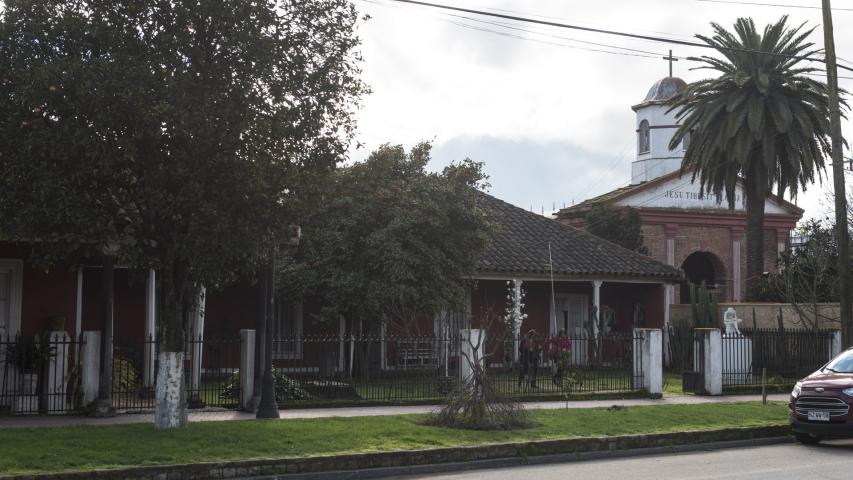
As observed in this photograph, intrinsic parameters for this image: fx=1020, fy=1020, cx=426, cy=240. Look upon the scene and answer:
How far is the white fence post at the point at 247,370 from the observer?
1747cm

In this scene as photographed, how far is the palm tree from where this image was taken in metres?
32.8

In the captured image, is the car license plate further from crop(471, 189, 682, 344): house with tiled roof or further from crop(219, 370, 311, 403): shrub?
crop(471, 189, 682, 344): house with tiled roof

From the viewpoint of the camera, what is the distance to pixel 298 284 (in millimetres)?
24469

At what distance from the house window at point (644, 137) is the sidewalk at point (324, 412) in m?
24.3

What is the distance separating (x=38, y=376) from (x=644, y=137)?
3456cm

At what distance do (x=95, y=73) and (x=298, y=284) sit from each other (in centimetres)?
1238

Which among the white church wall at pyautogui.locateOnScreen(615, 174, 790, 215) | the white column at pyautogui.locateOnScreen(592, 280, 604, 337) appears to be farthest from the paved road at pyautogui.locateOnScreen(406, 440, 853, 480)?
the white church wall at pyautogui.locateOnScreen(615, 174, 790, 215)

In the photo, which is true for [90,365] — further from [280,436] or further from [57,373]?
[280,436]

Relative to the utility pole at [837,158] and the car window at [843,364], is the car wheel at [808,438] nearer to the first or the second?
the car window at [843,364]

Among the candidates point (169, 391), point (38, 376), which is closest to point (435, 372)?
point (169, 391)

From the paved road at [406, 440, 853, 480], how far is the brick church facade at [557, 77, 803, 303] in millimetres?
23819

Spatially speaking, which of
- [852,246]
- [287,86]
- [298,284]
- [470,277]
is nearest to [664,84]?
[852,246]

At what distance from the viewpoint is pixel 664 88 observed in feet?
151

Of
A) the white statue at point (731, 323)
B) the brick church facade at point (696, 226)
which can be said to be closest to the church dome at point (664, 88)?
the brick church facade at point (696, 226)
